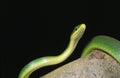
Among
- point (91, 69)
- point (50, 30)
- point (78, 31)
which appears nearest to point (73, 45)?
point (78, 31)

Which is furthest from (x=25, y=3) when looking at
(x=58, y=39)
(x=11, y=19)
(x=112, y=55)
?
(x=112, y=55)

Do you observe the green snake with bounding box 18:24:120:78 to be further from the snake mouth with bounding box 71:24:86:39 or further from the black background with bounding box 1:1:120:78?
the black background with bounding box 1:1:120:78

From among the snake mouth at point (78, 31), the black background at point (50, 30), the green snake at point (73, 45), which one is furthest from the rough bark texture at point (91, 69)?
the black background at point (50, 30)

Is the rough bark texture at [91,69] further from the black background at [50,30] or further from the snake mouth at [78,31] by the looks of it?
the black background at [50,30]

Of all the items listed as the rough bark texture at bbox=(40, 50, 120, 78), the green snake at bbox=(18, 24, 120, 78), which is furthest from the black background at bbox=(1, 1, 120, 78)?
the rough bark texture at bbox=(40, 50, 120, 78)

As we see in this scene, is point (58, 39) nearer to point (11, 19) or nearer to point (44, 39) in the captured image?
point (44, 39)
